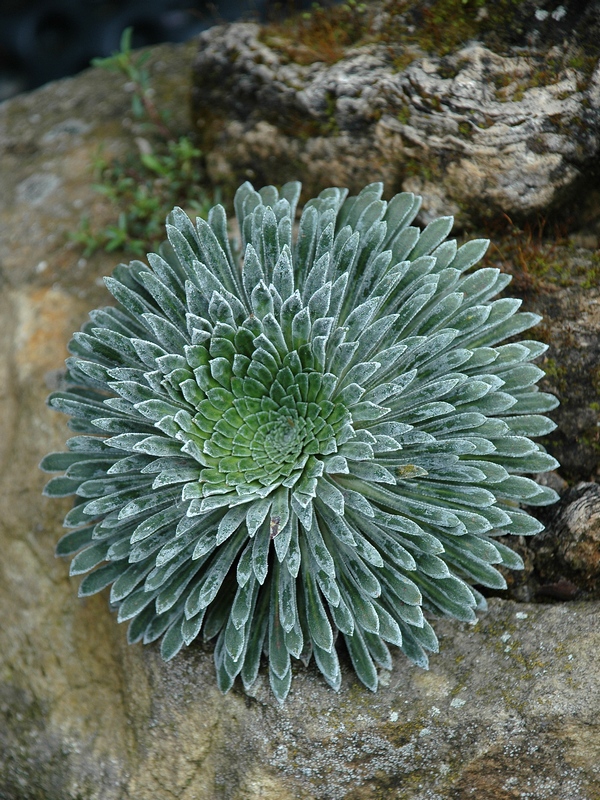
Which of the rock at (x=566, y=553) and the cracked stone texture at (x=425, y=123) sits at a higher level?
the cracked stone texture at (x=425, y=123)

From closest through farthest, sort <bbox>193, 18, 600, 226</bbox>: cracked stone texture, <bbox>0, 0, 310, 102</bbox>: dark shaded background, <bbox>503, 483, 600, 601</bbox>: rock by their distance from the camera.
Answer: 1. <bbox>503, 483, 600, 601</bbox>: rock
2. <bbox>193, 18, 600, 226</bbox>: cracked stone texture
3. <bbox>0, 0, 310, 102</bbox>: dark shaded background

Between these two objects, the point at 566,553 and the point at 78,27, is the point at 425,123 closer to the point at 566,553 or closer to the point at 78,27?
the point at 566,553

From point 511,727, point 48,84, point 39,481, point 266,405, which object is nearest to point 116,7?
point 48,84

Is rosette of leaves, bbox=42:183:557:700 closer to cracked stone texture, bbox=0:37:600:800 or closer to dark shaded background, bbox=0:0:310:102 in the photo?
Answer: cracked stone texture, bbox=0:37:600:800

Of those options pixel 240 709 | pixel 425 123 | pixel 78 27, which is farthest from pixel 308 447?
pixel 78 27

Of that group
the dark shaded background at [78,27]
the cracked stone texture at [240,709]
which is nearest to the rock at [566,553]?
the cracked stone texture at [240,709]

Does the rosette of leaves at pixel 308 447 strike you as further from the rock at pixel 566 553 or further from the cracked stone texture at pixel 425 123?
the cracked stone texture at pixel 425 123

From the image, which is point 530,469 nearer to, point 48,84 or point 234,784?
point 234,784

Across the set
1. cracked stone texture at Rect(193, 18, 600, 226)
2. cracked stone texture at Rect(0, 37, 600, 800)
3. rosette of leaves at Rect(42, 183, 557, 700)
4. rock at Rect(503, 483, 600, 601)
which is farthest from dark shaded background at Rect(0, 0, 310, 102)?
rock at Rect(503, 483, 600, 601)
